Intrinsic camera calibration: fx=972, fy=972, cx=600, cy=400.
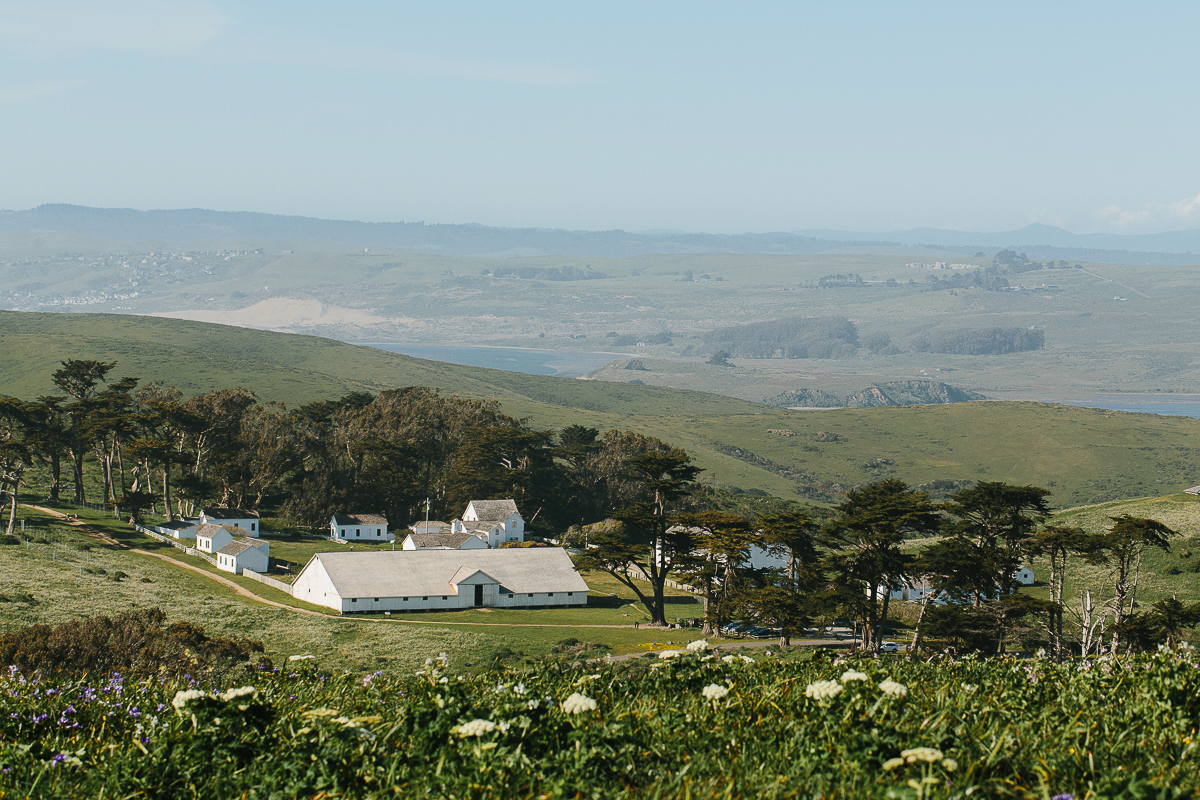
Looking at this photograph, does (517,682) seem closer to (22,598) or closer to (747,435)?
(22,598)

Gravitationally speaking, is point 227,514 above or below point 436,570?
below

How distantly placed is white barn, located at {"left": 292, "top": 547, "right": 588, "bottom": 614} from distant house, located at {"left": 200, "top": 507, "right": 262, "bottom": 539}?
57.0 feet

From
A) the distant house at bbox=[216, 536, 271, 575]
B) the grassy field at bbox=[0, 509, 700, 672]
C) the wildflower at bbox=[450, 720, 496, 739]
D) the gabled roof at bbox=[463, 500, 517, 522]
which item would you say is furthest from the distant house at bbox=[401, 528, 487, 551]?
the wildflower at bbox=[450, 720, 496, 739]

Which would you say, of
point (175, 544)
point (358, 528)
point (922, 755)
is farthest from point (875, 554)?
point (358, 528)

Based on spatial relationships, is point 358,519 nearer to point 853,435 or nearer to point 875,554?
point 875,554

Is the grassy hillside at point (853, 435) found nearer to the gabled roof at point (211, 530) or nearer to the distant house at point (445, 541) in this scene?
the distant house at point (445, 541)

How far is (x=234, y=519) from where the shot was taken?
7275cm

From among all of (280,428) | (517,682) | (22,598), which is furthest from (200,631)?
(280,428)

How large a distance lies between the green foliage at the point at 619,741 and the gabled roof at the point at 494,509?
2719 inches

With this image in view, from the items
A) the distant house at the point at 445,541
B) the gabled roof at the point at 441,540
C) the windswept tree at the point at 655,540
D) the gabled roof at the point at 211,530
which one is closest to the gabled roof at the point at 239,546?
the gabled roof at the point at 211,530

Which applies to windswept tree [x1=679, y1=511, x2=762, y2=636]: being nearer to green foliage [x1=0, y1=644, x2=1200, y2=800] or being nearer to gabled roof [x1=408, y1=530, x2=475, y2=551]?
gabled roof [x1=408, y1=530, x2=475, y2=551]

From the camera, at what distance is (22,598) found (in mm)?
41281

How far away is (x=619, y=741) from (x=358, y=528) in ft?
246

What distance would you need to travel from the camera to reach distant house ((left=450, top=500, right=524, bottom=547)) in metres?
78.4
